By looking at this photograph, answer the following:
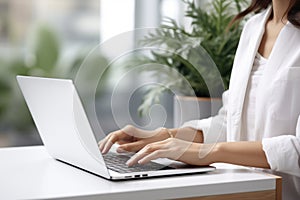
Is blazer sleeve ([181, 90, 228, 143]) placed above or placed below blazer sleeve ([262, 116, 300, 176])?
above

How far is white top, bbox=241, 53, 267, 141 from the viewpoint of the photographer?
5.10ft

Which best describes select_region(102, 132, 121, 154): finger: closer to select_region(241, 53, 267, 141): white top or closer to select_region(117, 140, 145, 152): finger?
select_region(117, 140, 145, 152): finger

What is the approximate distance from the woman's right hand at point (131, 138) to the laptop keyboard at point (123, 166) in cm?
2

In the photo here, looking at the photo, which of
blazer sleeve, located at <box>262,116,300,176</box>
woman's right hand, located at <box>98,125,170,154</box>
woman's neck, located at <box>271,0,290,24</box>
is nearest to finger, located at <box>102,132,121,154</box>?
woman's right hand, located at <box>98,125,170,154</box>

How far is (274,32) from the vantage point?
1.59m

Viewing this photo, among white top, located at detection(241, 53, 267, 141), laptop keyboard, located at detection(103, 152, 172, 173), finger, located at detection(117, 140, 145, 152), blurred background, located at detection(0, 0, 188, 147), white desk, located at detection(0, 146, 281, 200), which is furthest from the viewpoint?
blurred background, located at detection(0, 0, 188, 147)

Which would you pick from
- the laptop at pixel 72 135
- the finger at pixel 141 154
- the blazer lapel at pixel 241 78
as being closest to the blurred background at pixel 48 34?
the blazer lapel at pixel 241 78

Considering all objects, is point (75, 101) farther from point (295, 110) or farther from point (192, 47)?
point (295, 110)

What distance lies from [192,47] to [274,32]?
445 mm

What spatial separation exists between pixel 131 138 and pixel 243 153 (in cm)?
27

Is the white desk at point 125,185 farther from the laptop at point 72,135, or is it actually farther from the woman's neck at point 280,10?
the woman's neck at point 280,10

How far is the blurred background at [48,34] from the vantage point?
11.5 feet

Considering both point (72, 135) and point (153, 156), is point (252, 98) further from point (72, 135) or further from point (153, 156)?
point (72, 135)

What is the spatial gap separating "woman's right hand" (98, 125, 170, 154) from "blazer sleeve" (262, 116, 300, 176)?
0.84 feet
